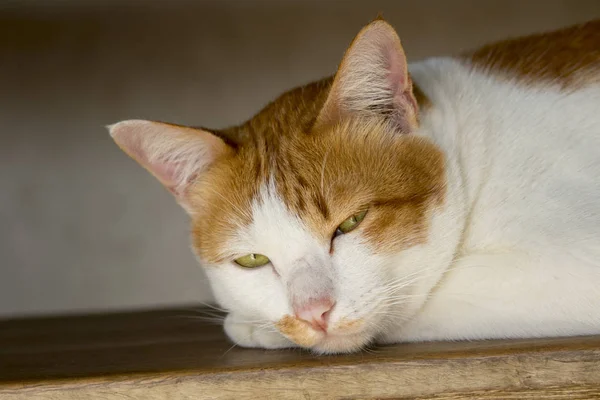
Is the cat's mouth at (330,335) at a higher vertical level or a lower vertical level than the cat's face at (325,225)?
lower

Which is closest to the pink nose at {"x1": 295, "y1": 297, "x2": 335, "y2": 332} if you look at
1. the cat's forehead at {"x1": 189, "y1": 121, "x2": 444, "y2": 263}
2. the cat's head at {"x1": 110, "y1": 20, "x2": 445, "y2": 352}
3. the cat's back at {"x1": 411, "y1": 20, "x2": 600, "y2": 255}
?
the cat's head at {"x1": 110, "y1": 20, "x2": 445, "y2": 352}

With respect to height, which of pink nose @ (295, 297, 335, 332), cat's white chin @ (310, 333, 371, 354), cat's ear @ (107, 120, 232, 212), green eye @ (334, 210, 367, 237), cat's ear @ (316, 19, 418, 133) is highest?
cat's ear @ (316, 19, 418, 133)

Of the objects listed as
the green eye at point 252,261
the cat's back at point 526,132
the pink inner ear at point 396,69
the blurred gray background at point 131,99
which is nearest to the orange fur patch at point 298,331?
the green eye at point 252,261

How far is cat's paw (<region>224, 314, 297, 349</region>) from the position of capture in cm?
135

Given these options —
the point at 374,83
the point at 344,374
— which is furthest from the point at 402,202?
the point at 344,374

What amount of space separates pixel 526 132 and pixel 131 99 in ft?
6.82

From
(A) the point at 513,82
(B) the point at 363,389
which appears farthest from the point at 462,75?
(B) the point at 363,389

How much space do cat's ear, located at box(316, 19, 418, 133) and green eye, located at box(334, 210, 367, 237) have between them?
0.69 feet

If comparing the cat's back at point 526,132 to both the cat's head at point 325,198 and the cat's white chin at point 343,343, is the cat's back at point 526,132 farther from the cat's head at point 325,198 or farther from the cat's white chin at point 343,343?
the cat's white chin at point 343,343

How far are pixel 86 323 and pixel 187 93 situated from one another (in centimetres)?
130

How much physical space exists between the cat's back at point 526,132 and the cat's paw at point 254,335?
0.38 m

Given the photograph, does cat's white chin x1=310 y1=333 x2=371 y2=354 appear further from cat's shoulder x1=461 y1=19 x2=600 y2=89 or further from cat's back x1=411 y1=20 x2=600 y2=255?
cat's shoulder x1=461 y1=19 x2=600 y2=89

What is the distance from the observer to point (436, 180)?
52.3 inches

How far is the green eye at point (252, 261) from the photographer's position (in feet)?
4.33
